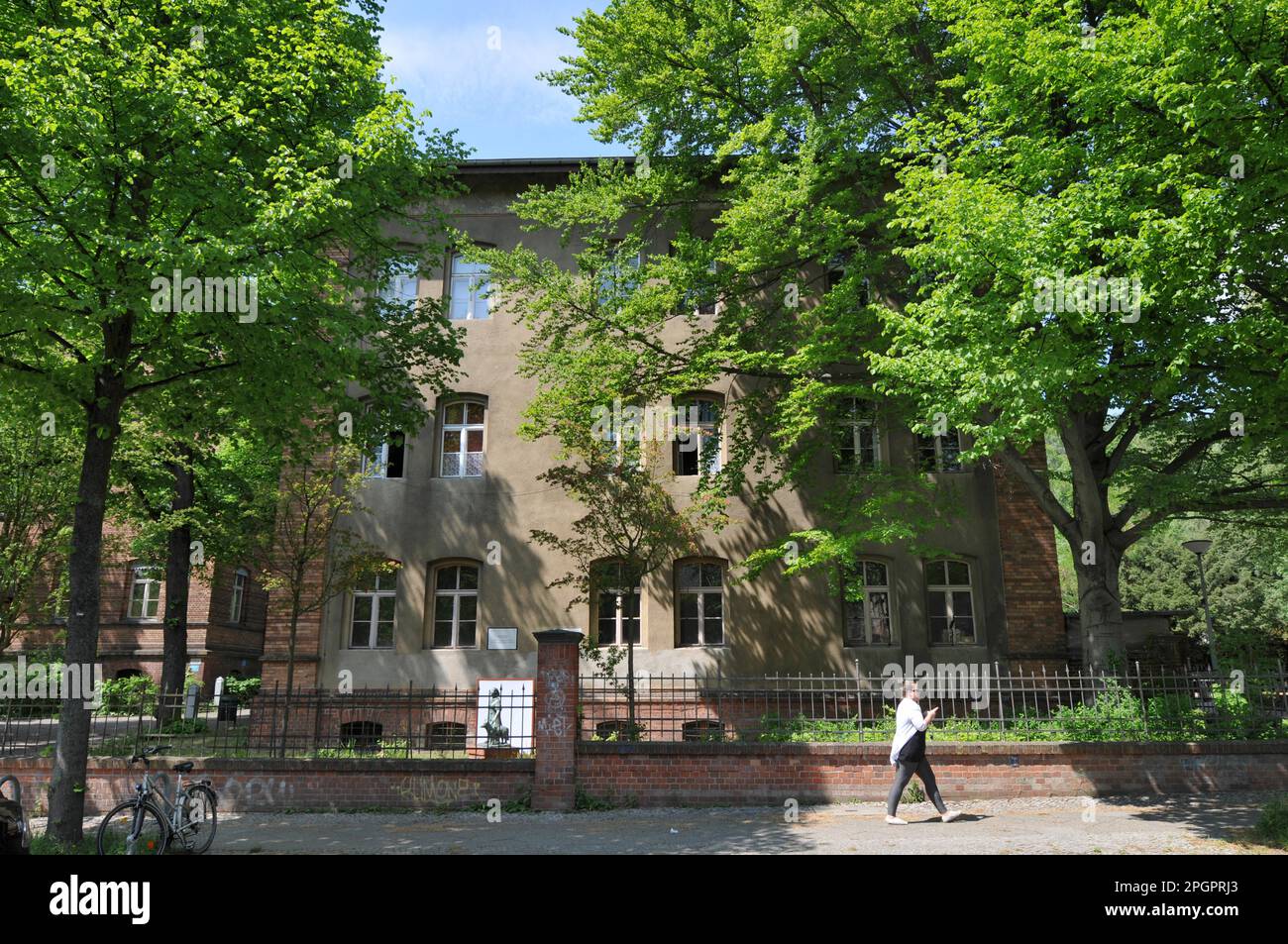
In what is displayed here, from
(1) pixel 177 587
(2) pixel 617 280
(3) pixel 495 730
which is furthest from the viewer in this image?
(1) pixel 177 587

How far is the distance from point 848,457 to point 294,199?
41.8 ft

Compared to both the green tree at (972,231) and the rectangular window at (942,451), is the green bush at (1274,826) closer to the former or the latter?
the green tree at (972,231)

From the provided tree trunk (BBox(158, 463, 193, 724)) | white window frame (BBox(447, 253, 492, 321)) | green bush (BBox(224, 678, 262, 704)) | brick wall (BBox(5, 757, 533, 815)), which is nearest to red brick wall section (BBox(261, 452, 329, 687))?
tree trunk (BBox(158, 463, 193, 724))

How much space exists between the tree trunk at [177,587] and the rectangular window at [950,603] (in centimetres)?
1734

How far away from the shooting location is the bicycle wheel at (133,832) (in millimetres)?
8477

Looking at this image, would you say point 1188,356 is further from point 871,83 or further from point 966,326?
point 871,83

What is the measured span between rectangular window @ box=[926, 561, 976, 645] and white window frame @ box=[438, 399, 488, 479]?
33.4ft

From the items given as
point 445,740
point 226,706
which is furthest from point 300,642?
point 445,740

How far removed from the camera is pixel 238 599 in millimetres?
32750

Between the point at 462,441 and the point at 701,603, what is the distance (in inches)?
258

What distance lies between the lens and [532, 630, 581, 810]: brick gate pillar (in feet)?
36.6

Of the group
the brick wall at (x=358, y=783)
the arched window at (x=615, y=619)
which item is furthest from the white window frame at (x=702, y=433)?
the brick wall at (x=358, y=783)

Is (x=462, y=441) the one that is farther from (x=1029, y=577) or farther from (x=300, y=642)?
(x=1029, y=577)

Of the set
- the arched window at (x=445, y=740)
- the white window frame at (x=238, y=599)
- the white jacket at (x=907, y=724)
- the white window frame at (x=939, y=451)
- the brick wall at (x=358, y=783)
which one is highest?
the white window frame at (x=939, y=451)
